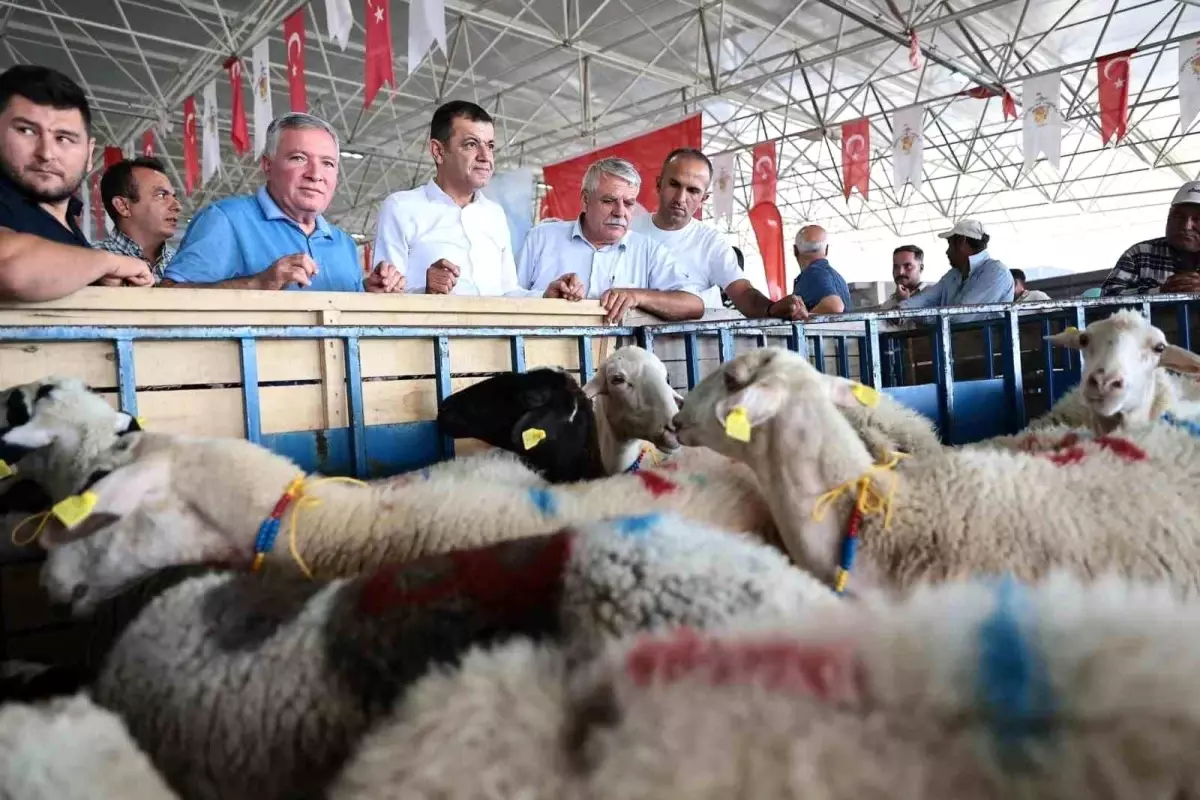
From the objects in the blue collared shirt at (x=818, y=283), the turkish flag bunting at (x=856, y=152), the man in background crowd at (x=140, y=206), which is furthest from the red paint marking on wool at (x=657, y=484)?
the turkish flag bunting at (x=856, y=152)

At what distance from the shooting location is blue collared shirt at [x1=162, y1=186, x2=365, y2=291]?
2.50m

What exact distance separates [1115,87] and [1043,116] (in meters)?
0.68

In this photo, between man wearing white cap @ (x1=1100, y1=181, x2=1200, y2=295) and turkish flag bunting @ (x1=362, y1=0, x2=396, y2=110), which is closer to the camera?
man wearing white cap @ (x1=1100, y1=181, x2=1200, y2=295)

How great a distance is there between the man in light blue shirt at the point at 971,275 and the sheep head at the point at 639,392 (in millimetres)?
3040

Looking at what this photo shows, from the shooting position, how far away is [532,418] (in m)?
2.49

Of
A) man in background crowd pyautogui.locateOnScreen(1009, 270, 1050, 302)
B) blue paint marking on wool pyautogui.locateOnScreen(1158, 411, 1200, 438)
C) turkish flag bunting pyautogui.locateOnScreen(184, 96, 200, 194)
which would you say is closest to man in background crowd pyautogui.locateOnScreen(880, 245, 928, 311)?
man in background crowd pyautogui.locateOnScreen(1009, 270, 1050, 302)

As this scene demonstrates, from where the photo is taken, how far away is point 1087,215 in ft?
66.3

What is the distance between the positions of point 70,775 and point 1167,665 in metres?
1.17

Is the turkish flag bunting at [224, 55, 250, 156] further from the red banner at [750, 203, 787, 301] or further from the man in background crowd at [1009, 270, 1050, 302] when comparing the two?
the man in background crowd at [1009, 270, 1050, 302]

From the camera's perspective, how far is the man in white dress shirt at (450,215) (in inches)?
127

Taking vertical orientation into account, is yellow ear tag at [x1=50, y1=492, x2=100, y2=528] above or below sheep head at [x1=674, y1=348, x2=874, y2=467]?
below

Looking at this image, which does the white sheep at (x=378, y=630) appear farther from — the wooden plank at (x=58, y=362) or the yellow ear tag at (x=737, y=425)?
the wooden plank at (x=58, y=362)

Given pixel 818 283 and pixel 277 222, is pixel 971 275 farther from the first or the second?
pixel 277 222

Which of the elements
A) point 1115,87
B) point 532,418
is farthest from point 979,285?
point 1115,87
